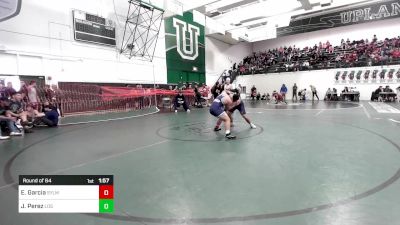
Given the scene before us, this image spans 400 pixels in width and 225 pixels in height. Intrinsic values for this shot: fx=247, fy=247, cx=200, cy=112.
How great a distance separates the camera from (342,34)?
24062 mm

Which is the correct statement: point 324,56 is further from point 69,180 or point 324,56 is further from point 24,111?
point 69,180

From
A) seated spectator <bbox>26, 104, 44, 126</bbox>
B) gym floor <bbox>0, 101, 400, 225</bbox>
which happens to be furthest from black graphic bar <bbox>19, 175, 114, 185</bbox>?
seated spectator <bbox>26, 104, 44, 126</bbox>

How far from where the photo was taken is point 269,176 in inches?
119

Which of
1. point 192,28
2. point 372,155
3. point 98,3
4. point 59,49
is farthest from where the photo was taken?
point 192,28

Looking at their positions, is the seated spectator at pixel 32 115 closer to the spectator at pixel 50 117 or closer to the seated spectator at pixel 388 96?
the spectator at pixel 50 117

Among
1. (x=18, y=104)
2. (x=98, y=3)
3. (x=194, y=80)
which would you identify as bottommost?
(x=18, y=104)

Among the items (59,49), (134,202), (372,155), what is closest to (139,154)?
(134,202)

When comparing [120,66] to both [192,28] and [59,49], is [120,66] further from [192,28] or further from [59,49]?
[192,28]

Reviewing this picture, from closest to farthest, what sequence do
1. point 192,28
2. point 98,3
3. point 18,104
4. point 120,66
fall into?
point 18,104, point 98,3, point 120,66, point 192,28

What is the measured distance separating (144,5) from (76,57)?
4.78m

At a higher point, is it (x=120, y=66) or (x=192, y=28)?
(x=192, y=28)
